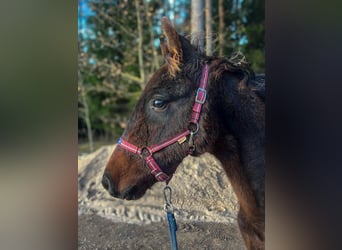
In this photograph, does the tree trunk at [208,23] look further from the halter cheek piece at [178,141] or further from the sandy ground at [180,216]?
the sandy ground at [180,216]

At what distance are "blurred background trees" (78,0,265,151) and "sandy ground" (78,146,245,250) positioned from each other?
89cm

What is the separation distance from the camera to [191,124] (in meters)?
1.94

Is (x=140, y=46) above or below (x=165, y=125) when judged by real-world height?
above

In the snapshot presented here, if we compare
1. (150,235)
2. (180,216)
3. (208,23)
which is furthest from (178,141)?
(208,23)

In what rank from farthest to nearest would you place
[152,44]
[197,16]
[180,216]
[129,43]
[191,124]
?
[129,43]
[152,44]
[197,16]
[180,216]
[191,124]

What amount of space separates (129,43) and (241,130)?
2.05 m

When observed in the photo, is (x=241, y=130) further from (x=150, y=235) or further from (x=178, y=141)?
(x=150, y=235)

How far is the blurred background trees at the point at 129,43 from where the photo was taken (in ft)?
9.19
